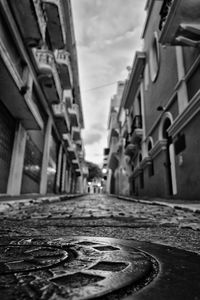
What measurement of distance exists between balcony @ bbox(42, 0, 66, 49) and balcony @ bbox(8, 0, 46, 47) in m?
1.82

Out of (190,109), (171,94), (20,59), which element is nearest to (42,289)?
(190,109)

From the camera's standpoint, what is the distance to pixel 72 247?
49.8 inches

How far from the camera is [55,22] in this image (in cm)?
1101

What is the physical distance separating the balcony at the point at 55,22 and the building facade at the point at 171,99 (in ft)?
14.4

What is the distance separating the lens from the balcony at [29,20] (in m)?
6.95

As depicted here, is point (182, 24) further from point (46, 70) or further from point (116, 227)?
point (46, 70)

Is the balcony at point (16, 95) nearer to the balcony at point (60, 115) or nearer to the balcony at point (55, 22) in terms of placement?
the balcony at point (55, 22)

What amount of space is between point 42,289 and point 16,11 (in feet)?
27.7

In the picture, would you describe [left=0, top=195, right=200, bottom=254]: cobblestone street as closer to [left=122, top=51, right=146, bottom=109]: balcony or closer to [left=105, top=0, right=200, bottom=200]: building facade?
[left=105, top=0, right=200, bottom=200]: building facade

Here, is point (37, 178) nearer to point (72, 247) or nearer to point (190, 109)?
point (190, 109)

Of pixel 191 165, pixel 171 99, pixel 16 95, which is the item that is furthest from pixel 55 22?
pixel 191 165

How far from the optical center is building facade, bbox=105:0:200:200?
21.0 ft

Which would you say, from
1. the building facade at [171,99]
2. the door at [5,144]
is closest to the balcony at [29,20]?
the door at [5,144]

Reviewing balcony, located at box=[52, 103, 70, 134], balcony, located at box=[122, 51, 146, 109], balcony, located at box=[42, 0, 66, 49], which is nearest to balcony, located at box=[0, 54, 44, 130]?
balcony, located at box=[42, 0, 66, 49]
